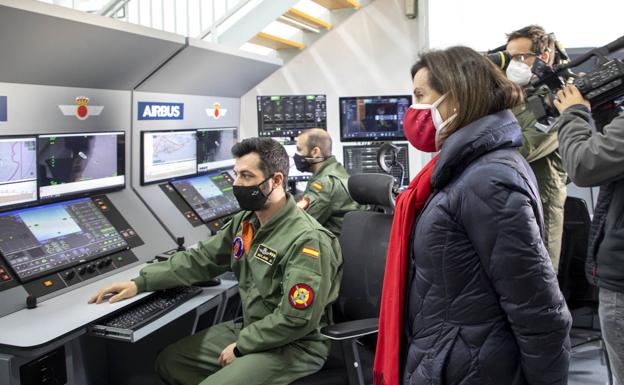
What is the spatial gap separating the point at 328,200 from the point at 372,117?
130cm

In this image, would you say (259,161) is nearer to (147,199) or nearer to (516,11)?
(147,199)

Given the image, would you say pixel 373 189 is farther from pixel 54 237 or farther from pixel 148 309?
pixel 54 237

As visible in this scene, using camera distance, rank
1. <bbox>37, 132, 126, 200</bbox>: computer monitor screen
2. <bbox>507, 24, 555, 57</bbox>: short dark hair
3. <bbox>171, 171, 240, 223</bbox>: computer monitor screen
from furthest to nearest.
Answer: <bbox>171, 171, 240, 223</bbox>: computer monitor screen → <bbox>37, 132, 126, 200</bbox>: computer monitor screen → <bbox>507, 24, 555, 57</bbox>: short dark hair

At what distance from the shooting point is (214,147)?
380 cm

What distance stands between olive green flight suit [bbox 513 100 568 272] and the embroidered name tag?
1092mm

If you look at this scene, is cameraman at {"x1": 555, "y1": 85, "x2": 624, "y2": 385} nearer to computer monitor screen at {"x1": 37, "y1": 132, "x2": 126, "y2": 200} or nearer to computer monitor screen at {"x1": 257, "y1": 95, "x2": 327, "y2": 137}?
computer monitor screen at {"x1": 37, "y1": 132, "x2": 126, "y2": 200}

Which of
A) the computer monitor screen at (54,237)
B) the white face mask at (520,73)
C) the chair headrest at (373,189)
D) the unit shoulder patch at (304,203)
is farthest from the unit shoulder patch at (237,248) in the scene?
the white face mask at (520,73)

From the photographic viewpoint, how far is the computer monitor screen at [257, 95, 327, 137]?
412cm

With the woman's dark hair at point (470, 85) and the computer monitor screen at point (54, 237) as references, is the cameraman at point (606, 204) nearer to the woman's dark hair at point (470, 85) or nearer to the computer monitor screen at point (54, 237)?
the woman's dark hair at point (470, 85)

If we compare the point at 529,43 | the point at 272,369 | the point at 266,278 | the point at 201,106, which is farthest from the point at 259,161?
the point at 201,106

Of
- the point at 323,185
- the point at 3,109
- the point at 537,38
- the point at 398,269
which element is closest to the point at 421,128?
the point at 398,269

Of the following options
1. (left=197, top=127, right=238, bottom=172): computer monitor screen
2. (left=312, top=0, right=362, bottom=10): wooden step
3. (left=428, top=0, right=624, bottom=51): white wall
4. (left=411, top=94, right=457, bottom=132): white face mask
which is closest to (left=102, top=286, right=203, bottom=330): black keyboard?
(left=411, top=94, right=457, bottom=132): white face mask

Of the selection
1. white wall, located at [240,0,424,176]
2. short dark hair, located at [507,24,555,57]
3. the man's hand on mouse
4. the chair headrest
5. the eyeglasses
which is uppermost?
white wall, located at [240,0,424,176]

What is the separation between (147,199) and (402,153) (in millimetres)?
1941
